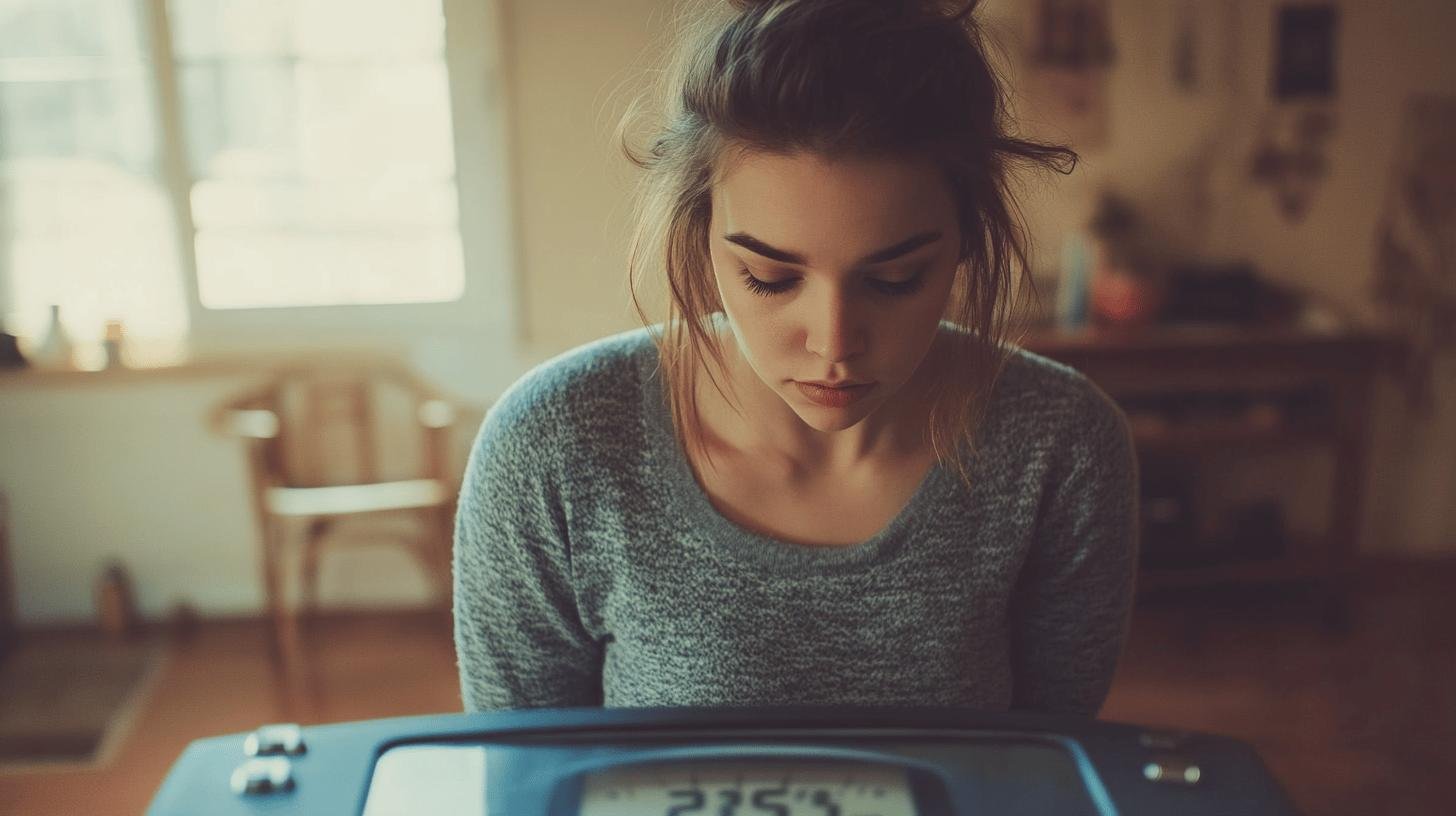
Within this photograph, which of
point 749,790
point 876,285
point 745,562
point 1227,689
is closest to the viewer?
point 749,790

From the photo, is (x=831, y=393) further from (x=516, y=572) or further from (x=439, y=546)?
(x=439, y=546)

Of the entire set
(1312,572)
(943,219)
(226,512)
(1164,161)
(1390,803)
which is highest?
(1164,161)

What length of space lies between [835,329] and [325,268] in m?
2.51

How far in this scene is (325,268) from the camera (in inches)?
116

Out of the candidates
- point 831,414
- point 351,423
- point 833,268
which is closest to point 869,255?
point 833,268

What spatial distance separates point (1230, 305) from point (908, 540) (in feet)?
7.39

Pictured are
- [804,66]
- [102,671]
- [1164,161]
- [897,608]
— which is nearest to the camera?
[804,66]

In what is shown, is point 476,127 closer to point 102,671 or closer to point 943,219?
point 102,671

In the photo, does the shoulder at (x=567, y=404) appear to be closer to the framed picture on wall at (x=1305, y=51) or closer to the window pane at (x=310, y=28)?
the window pane at (x=310, y=28)

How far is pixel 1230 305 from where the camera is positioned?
111 inches

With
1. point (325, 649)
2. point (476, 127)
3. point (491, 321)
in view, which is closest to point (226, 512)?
point (325, 649)

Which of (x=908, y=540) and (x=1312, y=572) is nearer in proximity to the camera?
(x=908, y=540)

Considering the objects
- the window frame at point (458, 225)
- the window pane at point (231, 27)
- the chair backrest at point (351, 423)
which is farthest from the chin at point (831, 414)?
the window pane at point (231, 27)

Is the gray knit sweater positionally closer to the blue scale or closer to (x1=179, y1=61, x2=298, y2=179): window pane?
the blue scale
